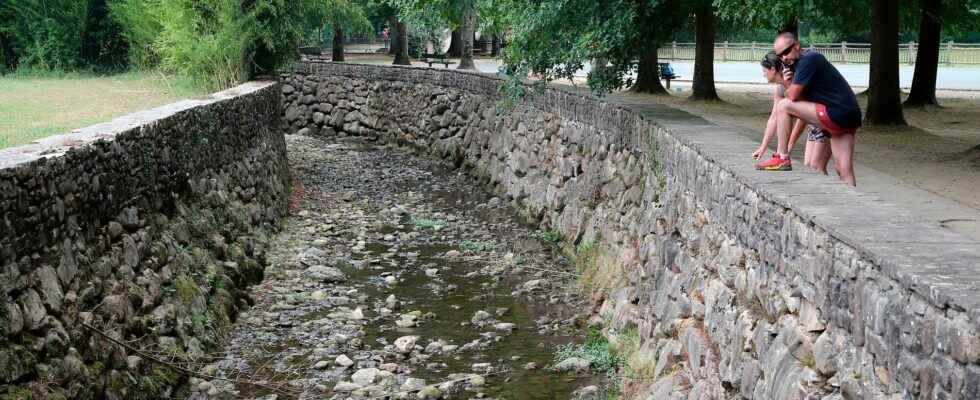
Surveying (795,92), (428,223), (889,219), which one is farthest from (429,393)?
(428,223)

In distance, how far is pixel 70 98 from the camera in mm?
16578

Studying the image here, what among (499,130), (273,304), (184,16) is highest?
(184,16)

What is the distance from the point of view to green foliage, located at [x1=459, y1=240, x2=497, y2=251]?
1378 centimetres

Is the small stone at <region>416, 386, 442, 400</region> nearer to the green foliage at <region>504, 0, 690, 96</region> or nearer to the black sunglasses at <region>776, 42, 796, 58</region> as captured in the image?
the black sunglasses at <region>776, 42, 796, 58</region>

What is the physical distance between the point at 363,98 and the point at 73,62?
23.2 feet

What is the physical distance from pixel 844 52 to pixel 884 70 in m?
26.0

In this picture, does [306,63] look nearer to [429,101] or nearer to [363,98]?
[363,98]

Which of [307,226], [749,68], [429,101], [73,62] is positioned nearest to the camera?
[307,226]

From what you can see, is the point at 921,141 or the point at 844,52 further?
the point at 844,52

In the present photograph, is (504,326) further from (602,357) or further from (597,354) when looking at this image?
(602,357)

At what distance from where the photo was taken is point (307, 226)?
15.5 metres

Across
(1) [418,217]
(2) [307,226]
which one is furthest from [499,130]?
(2) [307,226]

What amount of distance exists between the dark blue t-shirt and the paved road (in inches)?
777

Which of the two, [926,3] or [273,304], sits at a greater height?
[926,3]
